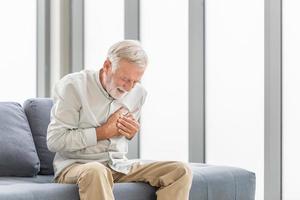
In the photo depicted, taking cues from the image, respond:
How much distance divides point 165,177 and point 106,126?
1.11ft

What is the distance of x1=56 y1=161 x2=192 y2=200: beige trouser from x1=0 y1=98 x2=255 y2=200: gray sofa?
0.05m

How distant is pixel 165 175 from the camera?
2680 millimetres

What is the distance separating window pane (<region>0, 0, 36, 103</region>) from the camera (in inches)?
194

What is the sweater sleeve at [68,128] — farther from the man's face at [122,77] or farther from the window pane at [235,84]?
the window pane at [235,84]

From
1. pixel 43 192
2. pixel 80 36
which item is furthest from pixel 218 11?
pixel 43 192

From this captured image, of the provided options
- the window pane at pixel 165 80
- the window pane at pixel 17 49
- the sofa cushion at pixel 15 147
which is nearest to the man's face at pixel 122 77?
the sofa cushion at pixel 15 147

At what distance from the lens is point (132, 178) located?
8.96ft

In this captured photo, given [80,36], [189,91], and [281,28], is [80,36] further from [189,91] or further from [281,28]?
[281,28]

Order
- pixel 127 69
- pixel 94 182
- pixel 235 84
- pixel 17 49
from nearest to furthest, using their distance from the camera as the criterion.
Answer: pixel 94 182 → pixel 127 69 → pixel 235 84 → pixel 17 49

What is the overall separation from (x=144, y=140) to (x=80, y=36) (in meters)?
1.05

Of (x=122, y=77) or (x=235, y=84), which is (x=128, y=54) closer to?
(x=122, y=77)
